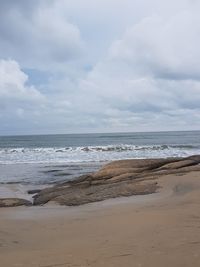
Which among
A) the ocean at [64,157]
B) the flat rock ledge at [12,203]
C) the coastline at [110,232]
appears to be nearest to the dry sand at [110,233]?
the coastline at [110,232]

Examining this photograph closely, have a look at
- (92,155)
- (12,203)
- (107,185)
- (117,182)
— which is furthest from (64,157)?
(12,203)

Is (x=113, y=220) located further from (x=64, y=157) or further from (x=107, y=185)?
(x=64, y=157)

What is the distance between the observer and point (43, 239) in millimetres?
6566

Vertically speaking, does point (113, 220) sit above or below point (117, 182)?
below

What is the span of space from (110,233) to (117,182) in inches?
237

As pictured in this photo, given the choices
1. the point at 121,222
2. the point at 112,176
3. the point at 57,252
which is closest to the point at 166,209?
the point at 121,222

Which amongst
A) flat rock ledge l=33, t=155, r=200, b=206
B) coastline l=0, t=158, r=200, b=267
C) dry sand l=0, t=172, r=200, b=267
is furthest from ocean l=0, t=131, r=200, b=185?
dry sand l=0, t=172, r=200, b=267

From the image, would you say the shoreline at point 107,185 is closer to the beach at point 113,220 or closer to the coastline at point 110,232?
the beach at point 113,220

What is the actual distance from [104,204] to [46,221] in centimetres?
200

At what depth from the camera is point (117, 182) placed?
1257 cm

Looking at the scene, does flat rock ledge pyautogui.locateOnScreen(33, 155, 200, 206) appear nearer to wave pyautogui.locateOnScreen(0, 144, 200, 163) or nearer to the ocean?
the ocean

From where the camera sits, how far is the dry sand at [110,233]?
4.87 m

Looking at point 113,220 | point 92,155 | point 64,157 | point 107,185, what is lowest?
point 64,157

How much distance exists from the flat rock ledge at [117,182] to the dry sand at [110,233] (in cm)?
58
